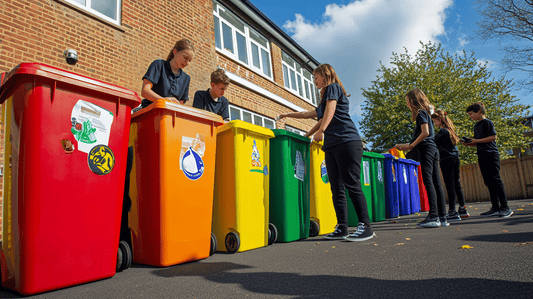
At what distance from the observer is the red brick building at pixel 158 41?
4832 mm

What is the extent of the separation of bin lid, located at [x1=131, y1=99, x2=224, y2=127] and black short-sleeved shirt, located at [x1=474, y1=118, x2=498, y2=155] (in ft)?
15.4

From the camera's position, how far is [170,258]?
2742 mm

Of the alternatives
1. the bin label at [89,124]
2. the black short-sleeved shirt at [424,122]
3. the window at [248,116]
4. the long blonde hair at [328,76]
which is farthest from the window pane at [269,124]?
the bin label at [89,124]

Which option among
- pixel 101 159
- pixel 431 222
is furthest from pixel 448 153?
pixel 101 159

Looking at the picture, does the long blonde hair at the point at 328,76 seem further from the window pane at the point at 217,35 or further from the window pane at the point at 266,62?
the window pane at the point at 266,62

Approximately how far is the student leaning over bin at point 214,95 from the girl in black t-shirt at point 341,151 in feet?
4.13

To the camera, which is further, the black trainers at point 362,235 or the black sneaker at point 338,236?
the black sneaker at point 338,236

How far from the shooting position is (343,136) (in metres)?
3.72

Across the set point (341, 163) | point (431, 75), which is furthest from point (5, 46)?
point (431, 75)

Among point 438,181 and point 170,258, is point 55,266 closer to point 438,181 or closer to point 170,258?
point 170,258

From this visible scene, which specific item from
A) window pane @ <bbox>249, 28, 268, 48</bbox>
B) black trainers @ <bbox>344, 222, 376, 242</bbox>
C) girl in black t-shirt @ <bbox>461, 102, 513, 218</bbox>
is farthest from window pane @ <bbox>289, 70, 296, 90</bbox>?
black trainers @ <bbox>344, 222, 376, 242</bbox>

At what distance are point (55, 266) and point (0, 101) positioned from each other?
1.32 meters

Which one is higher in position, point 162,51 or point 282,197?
point 162,51

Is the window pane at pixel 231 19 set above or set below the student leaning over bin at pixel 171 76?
above
